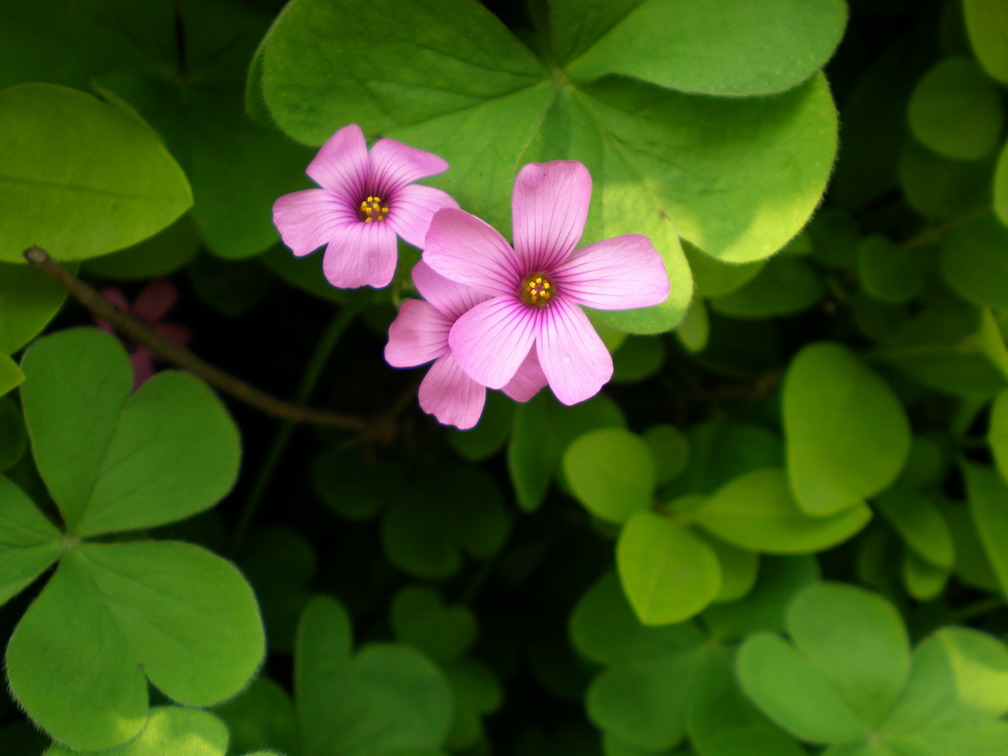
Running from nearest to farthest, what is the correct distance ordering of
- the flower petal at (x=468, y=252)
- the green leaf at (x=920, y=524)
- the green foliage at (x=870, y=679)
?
the flower petal at (x=468, y=252)
the green foliage at (x=870, y=679)
the green leaf at (x=920, y=524)

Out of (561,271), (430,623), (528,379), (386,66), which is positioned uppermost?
(386,66)

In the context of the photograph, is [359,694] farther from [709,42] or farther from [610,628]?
[709,42]

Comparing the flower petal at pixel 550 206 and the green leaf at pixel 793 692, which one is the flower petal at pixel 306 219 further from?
the green leaf at pixel 793 692

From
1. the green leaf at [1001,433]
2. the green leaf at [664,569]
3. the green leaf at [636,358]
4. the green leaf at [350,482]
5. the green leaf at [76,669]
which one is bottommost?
the green leaf at [350,482]

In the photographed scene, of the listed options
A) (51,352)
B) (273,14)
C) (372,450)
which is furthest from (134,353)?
(273,14)

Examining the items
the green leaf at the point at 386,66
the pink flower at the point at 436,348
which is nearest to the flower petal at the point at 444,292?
the pink flower at the point at 436,348

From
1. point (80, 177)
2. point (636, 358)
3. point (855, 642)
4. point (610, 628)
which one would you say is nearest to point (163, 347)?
point (80, 177)
